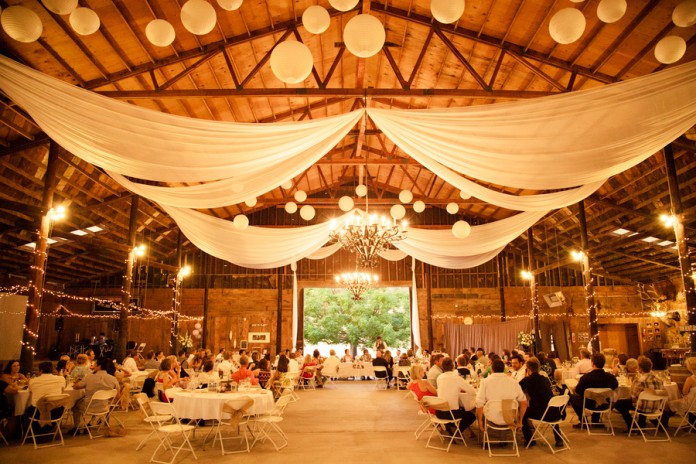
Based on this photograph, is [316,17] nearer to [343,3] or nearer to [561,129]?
[343,3]

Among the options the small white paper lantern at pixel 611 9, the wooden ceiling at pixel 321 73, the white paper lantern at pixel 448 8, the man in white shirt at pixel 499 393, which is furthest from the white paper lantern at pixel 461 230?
the white paper lantern at pixel 448 8

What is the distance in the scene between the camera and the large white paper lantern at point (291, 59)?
146 inches

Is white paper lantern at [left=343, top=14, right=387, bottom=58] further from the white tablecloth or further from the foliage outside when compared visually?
the foliage outside

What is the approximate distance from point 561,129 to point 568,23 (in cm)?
95

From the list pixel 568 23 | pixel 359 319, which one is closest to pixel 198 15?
pixel 568 23

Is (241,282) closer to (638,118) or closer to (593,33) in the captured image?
(593,33)

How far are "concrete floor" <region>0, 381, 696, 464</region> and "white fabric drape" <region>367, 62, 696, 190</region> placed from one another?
3.04m

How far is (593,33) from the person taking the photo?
7051mm

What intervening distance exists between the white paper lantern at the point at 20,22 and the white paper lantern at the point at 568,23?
4409mm

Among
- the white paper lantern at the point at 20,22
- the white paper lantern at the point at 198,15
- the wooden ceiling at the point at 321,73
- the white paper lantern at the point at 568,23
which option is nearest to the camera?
the white paper lantern at the point at 20,22

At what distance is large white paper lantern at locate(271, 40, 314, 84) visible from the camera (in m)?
3.71

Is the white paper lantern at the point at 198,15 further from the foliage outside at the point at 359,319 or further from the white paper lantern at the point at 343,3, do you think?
the foliage outside at the point at 359,319

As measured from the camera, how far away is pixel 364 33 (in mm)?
3736

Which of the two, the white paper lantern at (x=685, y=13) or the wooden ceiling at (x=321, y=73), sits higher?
the wooden ceiling at (x=321, y=73)
